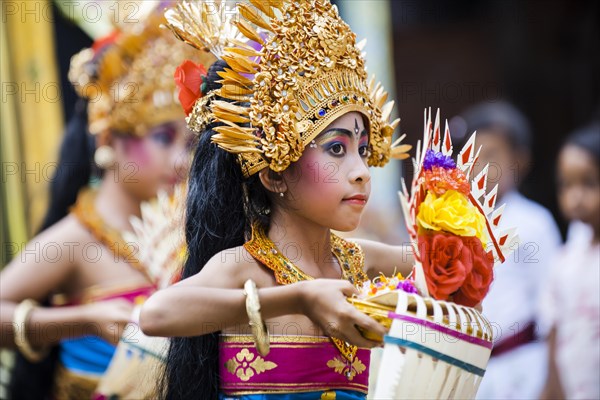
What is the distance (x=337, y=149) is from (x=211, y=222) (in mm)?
435

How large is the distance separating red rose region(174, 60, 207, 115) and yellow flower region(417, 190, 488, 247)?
2.72ft

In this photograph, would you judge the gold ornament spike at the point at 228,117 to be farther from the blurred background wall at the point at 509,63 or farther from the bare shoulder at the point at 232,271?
A: the blurred background wall at the point at 509,63

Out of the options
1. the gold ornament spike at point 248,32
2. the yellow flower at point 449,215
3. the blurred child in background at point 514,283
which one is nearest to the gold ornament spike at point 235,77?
the gold ornament spike at point 248,32

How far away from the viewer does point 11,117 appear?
634 cm

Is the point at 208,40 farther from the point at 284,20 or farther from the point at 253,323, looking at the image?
the point at 253,323

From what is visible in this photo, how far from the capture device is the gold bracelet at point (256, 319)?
8.61 ft

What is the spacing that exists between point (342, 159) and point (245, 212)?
14.3 inches

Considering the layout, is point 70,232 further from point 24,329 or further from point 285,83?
point 285,83

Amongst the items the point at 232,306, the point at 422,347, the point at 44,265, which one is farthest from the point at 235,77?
the point at 44,265

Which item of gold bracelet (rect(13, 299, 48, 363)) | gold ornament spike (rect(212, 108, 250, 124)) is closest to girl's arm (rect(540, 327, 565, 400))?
gold bracelet (rect(13, 299, 48, 363))

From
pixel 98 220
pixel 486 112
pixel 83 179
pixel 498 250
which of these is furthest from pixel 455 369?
pixel 486 112

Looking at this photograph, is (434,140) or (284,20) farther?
(284,20)

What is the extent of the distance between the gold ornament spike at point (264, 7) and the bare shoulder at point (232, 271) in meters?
0.65

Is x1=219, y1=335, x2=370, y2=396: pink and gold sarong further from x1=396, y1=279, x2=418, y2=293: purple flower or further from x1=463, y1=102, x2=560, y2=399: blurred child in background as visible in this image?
x1=463, y1=102, x2=560, y2=399: blurred child in background
